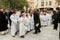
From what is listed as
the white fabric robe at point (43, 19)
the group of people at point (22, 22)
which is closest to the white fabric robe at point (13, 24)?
the group of people at point (22, 22)

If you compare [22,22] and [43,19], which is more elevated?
[22,22]

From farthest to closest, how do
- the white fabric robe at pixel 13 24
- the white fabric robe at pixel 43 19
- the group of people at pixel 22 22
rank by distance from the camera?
the white fabric robe at pixel 43 19
the white fabric robe at pixel 13 24
the group of people at pixel 22 22

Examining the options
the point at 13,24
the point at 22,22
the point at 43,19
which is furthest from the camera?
the point at 43,19

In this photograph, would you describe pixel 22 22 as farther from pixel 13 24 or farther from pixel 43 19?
pixel 43 19

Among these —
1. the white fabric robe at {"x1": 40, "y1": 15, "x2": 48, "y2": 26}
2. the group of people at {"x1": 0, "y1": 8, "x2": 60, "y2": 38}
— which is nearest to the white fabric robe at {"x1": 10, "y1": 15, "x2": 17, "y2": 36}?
the group of people at {"x1": 0, "y1": 8, "x2": 60, "y2": 38}

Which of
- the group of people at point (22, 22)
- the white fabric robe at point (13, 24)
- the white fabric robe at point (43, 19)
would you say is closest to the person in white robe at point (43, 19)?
the white fabric robe at point (43, 19)

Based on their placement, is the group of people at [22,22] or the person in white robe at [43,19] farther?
the person in white robe at [43,19]

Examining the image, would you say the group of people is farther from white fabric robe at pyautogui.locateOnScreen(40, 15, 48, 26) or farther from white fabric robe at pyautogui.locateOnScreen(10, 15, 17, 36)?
white fabric robe at pyautogui.locateOnScreen(40, 15, 48, 26)

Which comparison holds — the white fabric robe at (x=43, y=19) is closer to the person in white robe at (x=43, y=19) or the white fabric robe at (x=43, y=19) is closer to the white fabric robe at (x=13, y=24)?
the person in white robe at (x=43, y=19)

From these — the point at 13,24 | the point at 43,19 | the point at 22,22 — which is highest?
the point at 22,22

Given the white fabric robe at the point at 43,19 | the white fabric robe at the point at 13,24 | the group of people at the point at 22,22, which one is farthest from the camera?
the white fabric robe at the point at 43,19

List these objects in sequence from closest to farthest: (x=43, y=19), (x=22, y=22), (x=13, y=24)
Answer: (x=22, y=22), (x=13, y=24), (x=43, y=19)

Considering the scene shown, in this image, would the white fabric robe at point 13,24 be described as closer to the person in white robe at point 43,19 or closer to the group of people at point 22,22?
the group of people at point 22,22

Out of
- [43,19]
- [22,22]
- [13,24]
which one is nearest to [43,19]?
[43,19]
